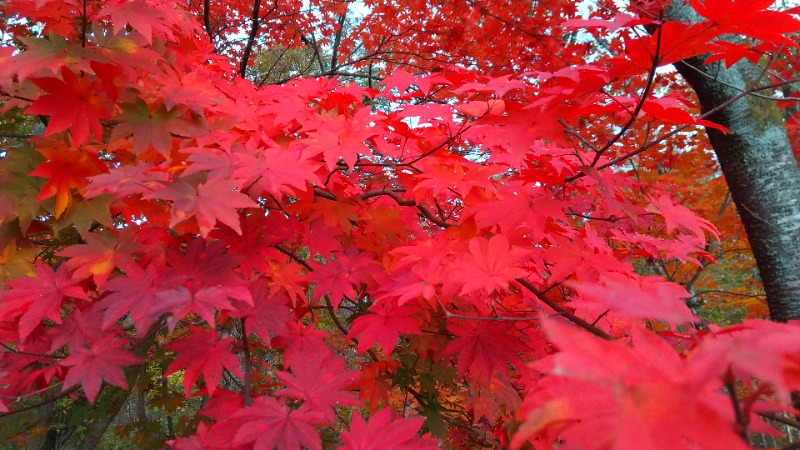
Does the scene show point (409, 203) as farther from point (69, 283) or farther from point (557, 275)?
point (69, 283)

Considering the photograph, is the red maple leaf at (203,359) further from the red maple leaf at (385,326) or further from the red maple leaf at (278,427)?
the red maple leaf at (385,326)

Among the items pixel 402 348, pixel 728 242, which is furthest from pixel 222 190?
pixel 728 242

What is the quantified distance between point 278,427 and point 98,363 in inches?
19.8

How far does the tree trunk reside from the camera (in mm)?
2352

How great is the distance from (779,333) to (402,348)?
1932 millimetres

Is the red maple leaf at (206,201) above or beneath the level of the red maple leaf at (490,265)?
above

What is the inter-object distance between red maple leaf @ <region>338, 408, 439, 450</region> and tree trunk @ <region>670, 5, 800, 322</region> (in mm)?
2408

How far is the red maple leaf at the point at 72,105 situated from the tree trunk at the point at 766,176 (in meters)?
2.71

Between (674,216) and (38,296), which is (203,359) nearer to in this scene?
(38,296)

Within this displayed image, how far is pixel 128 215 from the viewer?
1.50 meters

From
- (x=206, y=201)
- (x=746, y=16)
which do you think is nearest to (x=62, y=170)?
(x=206, y=201)

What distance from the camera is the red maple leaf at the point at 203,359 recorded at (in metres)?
1.19

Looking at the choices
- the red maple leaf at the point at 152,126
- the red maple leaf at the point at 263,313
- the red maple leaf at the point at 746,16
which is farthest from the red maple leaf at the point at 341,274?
the red maple leaf at the point at 746,16

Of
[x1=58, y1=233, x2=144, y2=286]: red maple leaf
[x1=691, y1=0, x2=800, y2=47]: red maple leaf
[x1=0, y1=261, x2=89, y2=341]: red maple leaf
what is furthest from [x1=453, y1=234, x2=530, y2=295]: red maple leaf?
[x1=0, y1=261, x2=89, y2=341]: red maple leaf
